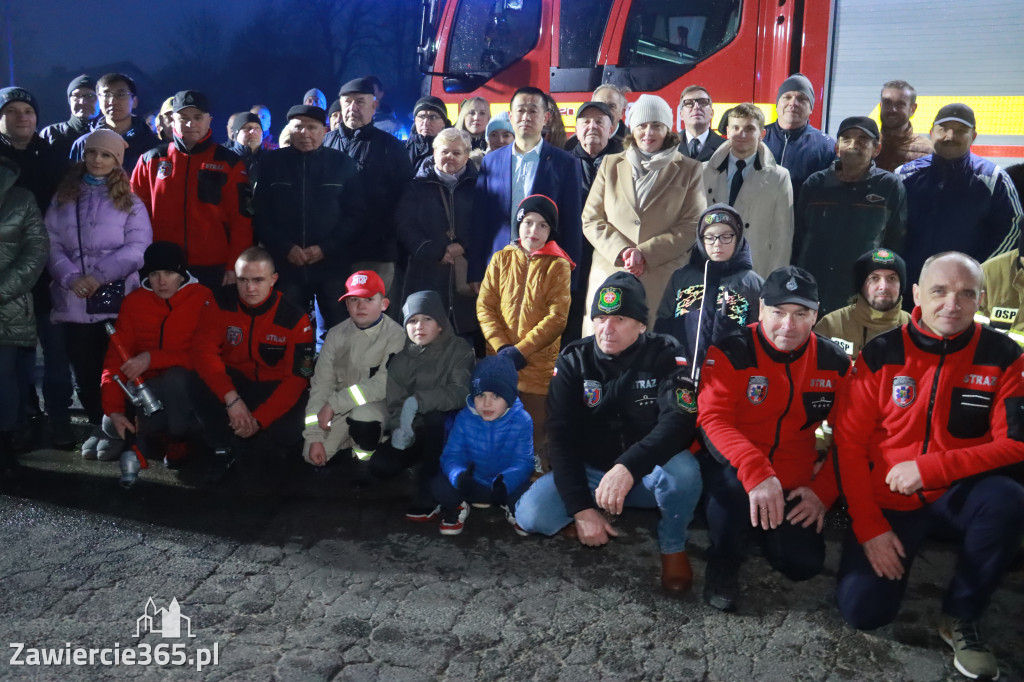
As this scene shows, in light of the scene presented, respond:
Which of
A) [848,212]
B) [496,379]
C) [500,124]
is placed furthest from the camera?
[500,124]

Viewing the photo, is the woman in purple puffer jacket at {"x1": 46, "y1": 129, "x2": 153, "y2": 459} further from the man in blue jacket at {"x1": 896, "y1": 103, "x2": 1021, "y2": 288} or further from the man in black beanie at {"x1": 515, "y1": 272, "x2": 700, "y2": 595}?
the man in blue jacket at {"x1": 896, "y1": 103, "x2": 1021, "y2": 288}

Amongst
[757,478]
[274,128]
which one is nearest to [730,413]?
[757,478]

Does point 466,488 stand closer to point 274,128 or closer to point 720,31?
point 720,31

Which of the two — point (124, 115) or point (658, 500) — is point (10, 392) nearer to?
point (124, 115)

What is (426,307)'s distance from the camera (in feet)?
14.5

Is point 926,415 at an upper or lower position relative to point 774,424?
upper

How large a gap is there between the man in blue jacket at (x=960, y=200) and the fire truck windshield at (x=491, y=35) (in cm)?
442

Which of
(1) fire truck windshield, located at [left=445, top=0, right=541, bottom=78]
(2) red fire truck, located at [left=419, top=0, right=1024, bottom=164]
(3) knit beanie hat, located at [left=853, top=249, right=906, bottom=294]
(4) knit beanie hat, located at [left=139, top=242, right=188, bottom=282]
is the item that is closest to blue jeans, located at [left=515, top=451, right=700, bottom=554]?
(3) knit beanie hat, located at [left=853, top=249, right=906, bottom=294]

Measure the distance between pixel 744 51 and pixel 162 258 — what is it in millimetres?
5397

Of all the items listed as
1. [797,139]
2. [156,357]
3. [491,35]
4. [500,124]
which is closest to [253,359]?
[156,357]

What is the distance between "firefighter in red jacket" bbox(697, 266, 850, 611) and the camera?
338cm

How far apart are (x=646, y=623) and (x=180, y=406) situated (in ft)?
9.85

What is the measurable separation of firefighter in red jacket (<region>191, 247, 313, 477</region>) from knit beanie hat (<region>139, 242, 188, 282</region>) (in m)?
0.31

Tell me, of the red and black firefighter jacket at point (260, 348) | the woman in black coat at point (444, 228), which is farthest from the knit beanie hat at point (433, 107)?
the red and black firefighter jacket at point (260, 348)
